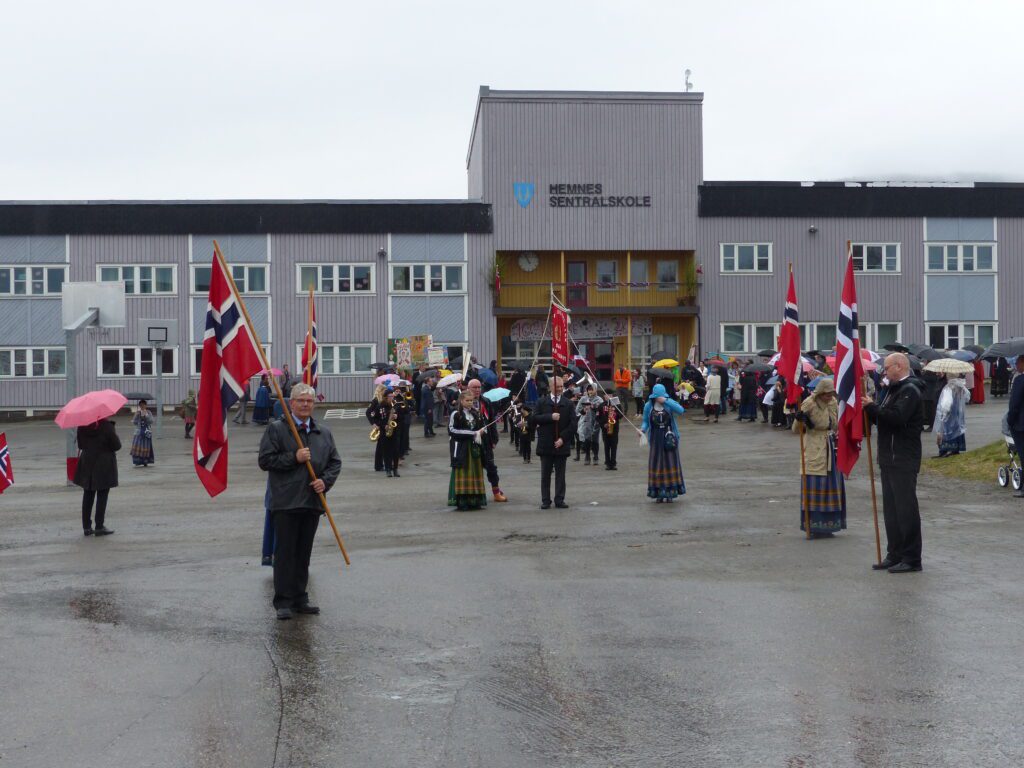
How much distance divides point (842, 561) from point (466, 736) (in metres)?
6.32

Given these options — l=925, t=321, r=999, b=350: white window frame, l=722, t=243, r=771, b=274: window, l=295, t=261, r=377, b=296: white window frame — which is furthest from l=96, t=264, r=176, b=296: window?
l=925, t=321, r=999, b=350: white window frame

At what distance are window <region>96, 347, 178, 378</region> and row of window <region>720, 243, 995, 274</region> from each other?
23.0m

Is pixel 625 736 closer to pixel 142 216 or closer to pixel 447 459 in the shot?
Result: pixel 447 459

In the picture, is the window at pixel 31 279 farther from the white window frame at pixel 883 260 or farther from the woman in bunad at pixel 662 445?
the woman in bunad at pixel 662 445

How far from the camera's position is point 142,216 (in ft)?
155

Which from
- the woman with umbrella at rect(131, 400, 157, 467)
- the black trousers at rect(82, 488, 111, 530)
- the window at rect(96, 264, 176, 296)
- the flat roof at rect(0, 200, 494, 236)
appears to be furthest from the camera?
the window at rect(96, 264, 176, 296)

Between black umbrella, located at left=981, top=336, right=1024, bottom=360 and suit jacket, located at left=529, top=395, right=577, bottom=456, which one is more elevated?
black umbrella, located at left=981, top=336, right=1024, bottom=360

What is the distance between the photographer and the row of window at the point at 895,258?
49156mm

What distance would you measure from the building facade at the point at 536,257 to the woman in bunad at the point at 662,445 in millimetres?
31605

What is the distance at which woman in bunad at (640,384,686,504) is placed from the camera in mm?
16312

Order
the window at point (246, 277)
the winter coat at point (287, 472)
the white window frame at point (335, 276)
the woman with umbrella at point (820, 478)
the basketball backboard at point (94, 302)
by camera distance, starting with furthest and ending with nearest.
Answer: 1. the white window frame at point (335, 276)
2. the window at point (246, 277)
3. the basketball backboard at point (94, 302)
4. the woman with umbrella at point (820, 478)
5. the winter coat at point (287, 472)

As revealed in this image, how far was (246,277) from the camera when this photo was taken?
157 ft

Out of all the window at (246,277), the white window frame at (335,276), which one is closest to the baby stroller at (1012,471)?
the white window frame at (335,276)

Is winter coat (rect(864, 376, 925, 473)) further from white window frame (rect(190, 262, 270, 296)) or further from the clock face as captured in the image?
white window frame (rect(190, 262, 270, 296))
